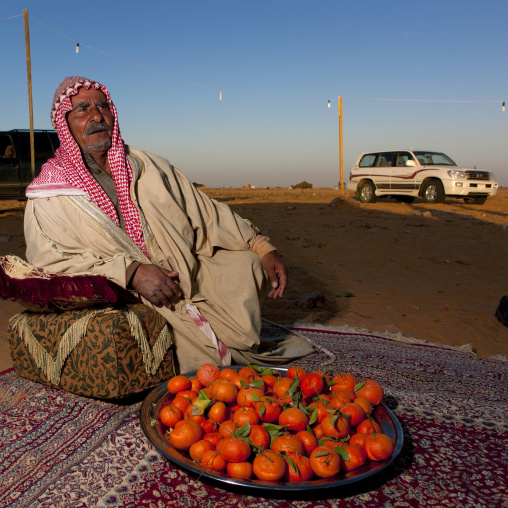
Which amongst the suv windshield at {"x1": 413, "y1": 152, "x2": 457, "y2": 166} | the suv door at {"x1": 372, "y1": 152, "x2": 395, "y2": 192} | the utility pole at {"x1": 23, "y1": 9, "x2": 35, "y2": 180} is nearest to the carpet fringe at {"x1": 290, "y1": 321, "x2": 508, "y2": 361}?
the utility pole at {"x1": 23, "y1": 9, "x2": 35, "y2": 180}

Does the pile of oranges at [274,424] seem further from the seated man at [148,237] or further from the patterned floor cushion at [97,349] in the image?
the seated man at [148,237]

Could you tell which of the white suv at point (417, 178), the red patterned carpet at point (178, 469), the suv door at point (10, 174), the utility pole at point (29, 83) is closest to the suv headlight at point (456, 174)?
the white suv at point (417, 178)

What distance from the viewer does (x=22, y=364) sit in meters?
2.93

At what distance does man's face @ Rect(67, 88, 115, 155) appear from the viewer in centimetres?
326

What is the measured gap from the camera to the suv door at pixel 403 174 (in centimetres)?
1516

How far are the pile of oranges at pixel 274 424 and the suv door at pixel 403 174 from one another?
13807 millimetres

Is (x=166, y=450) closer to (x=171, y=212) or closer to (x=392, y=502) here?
(x=392, y=502)

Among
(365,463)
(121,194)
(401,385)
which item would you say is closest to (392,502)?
(365,463)

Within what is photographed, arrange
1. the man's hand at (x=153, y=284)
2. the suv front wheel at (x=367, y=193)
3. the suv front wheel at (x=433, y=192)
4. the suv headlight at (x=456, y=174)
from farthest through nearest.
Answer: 1. the suv front wheel at (x=367, y=193)
2. the suv front wheel at (x=433, y=192)
3. the suv headlight at (x=456, y=174)
4. the man's hand at (x=153, y=284)

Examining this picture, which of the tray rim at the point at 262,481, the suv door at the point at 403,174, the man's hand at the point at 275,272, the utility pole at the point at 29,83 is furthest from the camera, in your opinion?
the suv door at the point at 403,174

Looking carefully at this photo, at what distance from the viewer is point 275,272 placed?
11.2ft

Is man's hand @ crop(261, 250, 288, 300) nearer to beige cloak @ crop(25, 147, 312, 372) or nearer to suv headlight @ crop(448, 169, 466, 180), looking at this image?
beige cloak @ crop(25, 147, 312, 372)

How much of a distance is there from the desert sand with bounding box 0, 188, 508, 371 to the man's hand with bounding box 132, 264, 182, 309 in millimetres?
1523

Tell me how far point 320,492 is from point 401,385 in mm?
1349
